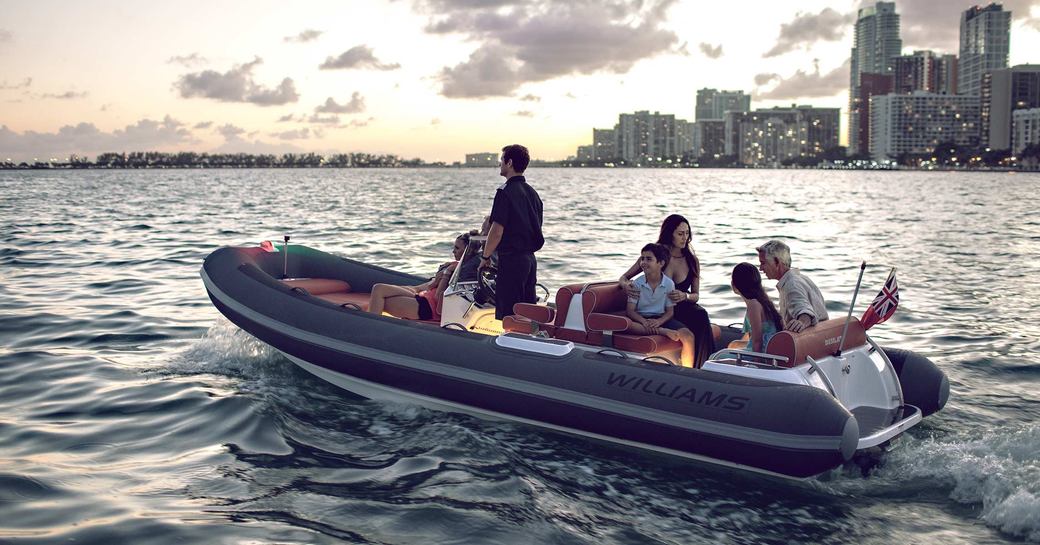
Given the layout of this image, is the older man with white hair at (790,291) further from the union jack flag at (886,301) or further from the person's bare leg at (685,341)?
the person's bare leg at (685,341)

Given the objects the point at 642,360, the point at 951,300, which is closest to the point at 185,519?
the point at 642,360

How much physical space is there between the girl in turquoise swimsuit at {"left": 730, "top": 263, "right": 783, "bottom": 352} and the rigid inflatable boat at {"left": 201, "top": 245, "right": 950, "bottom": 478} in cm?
15

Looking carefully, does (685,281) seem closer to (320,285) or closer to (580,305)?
(580,305)

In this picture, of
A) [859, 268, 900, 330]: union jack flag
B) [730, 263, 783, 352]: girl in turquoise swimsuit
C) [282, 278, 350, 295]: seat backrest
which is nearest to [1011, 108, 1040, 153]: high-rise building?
[282, 278, 350, 295]: seat backrest

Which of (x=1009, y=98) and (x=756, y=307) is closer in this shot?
(x=756, y=307)

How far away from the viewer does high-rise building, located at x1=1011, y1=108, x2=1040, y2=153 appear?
167m

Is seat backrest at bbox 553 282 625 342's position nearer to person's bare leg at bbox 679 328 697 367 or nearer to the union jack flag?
person's bare leg at bbox 679 328 697 367

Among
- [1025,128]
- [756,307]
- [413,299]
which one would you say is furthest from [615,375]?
[1025,128]

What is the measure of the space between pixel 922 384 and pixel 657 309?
1.99 meters

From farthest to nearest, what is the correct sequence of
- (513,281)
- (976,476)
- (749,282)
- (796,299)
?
(513,281) → (796,299) → (749,282) → (976,476)

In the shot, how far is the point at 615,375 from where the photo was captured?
5820 mm

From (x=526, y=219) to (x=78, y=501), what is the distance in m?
3.60

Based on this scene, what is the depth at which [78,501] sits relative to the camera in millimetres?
5191

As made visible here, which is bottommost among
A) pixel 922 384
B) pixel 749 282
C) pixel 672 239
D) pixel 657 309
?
pixel 922 384
